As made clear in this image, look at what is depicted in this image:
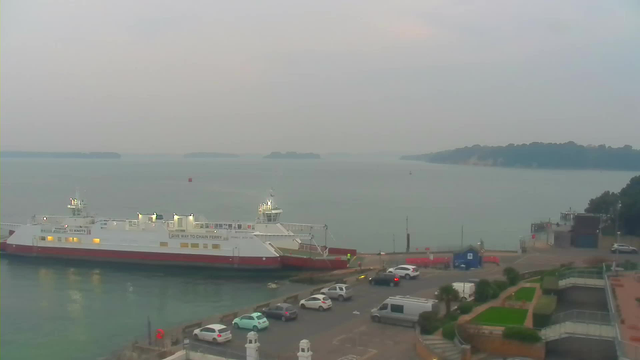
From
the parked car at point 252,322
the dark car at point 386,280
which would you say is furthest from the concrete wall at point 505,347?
the dark car at point 386,280

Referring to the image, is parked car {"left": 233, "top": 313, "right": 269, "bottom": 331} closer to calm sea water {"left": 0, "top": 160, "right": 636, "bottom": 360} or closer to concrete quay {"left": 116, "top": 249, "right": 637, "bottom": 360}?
concrete quay {"left": 116, "top": 249, "right": 637, "bottom": 360}

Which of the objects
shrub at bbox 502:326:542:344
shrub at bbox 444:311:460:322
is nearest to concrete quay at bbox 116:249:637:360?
shrub at bbox 444:311:460:322

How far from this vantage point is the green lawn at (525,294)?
14.2 metres

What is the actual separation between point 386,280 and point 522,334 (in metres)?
7.98

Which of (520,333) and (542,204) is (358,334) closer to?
(520,333)

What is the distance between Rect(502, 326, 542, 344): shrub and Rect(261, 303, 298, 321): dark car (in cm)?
565

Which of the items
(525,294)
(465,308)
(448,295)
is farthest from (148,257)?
(525,294)

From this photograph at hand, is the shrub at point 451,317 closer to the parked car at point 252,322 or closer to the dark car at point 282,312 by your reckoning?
the dark car at point 282,312

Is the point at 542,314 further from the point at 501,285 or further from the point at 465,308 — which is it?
the point at 501,285

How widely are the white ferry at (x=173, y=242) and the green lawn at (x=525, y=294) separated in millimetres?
11497

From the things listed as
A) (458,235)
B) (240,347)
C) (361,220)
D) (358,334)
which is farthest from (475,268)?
(361,220)

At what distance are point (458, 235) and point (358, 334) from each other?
1340 inches

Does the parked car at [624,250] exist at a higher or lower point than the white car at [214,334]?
higher

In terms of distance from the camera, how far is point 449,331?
11336 mm
